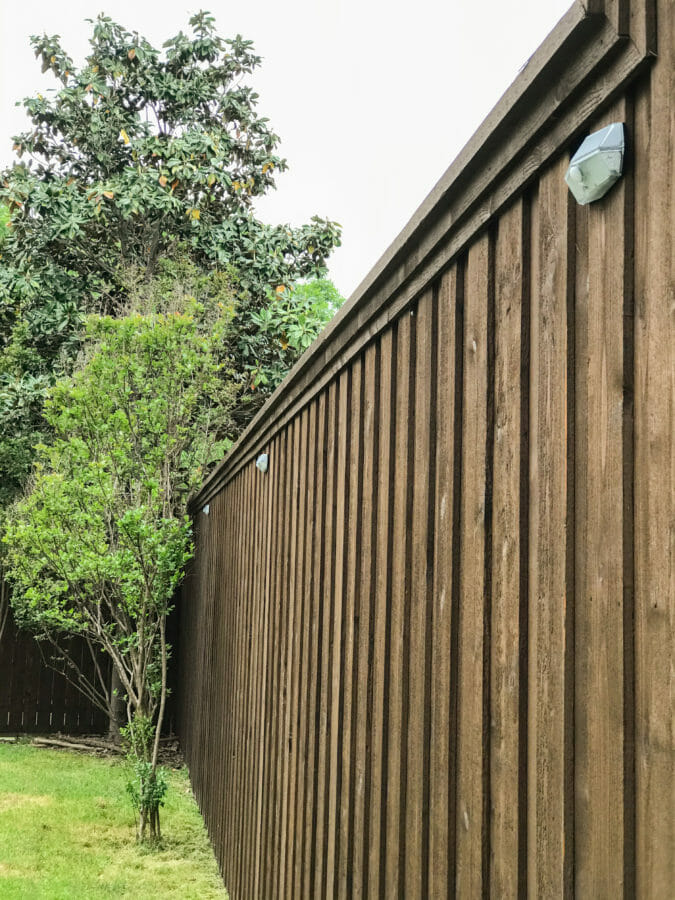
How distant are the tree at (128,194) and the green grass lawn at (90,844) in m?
5.48

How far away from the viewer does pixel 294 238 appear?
551 inches

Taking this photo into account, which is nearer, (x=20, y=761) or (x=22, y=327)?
(x=20, y=761)

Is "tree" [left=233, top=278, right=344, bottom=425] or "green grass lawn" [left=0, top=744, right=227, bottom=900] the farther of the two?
"tree" [left=233, top=278, right=344, bottom=425]

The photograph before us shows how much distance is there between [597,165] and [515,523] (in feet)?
1.90

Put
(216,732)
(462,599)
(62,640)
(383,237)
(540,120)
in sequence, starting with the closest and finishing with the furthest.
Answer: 1. (540,120)
2. (462,599)
3. (216,732)
4. (62,640)
5. (383,237)

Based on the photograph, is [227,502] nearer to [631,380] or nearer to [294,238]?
[631,380]

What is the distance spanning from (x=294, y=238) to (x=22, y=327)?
14.3ft

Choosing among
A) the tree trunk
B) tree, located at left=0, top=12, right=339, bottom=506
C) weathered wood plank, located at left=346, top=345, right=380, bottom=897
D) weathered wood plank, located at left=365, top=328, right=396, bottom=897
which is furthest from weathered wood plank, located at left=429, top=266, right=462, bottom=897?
tree, located at left=0, top=12, right=339, bottom=506

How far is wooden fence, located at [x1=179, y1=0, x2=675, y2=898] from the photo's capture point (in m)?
1.11

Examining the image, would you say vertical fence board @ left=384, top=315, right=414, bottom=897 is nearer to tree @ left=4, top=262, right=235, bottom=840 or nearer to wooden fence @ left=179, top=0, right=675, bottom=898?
wooden fence @ left=179, top=0, right=675, bottom=898

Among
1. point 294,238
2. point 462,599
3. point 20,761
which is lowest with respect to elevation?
point 20,761

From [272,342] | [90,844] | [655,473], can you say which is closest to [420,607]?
[655,473]

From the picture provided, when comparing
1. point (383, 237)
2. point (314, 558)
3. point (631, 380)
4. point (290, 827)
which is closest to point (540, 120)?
point (631, 380)

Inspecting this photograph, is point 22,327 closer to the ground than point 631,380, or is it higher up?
higher up
